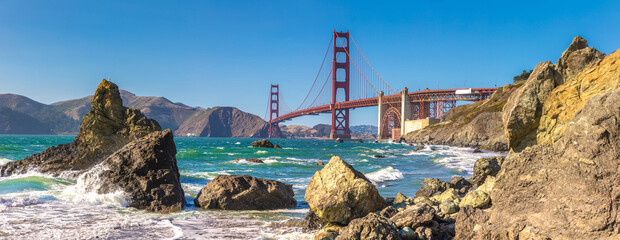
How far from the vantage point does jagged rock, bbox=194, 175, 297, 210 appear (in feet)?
26.3

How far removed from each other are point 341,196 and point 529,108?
3020 mm

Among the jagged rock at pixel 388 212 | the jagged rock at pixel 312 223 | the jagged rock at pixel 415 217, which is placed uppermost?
the jagged rock at pixel 415 217

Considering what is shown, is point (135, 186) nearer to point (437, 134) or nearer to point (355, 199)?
point (355, 199)

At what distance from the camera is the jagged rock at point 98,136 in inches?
480

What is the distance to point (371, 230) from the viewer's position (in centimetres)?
454

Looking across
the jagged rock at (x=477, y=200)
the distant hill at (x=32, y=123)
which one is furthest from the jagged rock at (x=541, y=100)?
the distant hill at (x=32, y=123)

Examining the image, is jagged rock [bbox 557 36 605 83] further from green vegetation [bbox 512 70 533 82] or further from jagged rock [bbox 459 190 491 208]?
green vegetation [bbox 512 70 533 82]

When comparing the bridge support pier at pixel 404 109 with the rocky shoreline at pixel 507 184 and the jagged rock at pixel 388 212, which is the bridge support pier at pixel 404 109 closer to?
the rocky shoreline at pixel 507 184

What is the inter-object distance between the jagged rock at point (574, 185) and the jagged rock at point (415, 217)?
2.34 feet

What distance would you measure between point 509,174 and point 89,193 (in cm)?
742

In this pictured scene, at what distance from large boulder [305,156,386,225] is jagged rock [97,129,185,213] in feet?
10.1

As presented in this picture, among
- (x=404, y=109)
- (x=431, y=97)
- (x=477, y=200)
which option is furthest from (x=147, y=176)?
(x=431, y=97)

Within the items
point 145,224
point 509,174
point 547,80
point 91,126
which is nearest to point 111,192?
point 145,224

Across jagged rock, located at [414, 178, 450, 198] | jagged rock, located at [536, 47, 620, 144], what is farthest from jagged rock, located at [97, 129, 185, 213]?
jagged rock, located at [536, 47, 620, 144]
